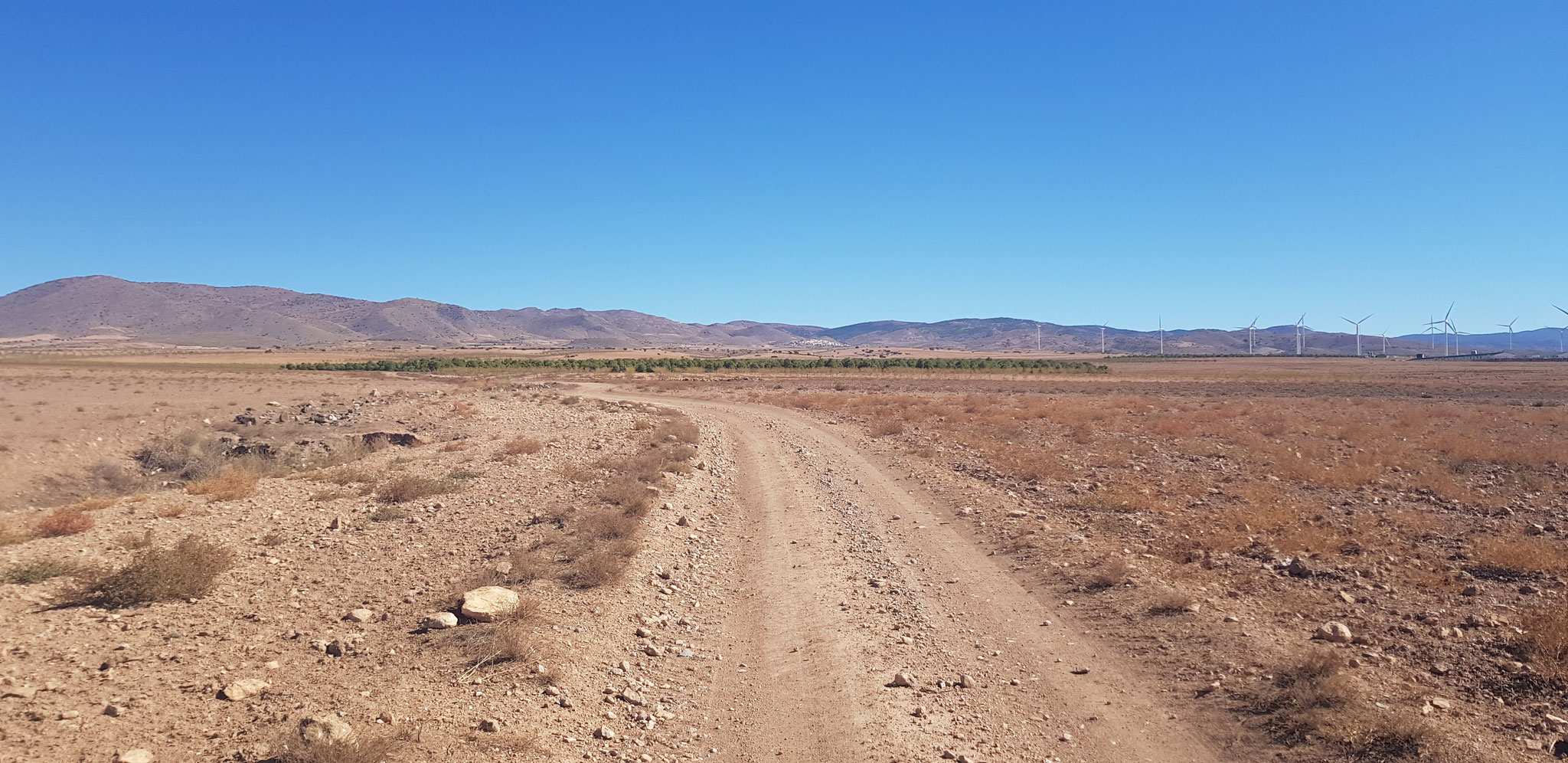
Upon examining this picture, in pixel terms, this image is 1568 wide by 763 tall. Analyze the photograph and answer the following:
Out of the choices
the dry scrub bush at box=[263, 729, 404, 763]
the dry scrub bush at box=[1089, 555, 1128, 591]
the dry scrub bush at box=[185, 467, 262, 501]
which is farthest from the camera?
the dry scrub bush at box=[185, 467, 262, 501]

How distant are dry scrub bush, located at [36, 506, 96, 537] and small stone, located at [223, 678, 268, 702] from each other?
7414mm

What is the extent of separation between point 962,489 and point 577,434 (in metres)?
13.8

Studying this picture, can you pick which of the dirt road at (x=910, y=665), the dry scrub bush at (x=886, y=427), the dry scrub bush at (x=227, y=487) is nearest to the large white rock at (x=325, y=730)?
the dirt road at (x=910, y=665)

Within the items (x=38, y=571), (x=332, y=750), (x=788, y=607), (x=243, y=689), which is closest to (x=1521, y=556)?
(x=788, y=607)

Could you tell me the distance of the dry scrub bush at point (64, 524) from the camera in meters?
11.5

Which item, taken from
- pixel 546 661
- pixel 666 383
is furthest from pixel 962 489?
pixel 666 383

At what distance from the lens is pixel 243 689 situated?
21.5 ft

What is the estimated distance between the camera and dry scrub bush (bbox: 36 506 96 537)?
11.5 metres

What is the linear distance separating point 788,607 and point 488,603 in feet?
11.1

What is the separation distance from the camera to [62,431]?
27.4m

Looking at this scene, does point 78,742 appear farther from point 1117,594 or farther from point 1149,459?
point 1149,459

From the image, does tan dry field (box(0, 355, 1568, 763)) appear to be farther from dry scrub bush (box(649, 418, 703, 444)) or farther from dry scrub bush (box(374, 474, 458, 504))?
dry scrub bush (box(649, 418, 703, 444))

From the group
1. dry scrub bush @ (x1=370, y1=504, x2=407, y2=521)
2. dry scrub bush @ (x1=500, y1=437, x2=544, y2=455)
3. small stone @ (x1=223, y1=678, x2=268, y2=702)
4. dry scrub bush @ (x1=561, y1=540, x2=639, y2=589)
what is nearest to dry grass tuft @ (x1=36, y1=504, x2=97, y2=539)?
dry scrub bush @ (x1=370, y1=504, x2=407, y2=521)

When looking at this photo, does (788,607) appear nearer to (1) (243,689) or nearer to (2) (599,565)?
(2) (599,565)
